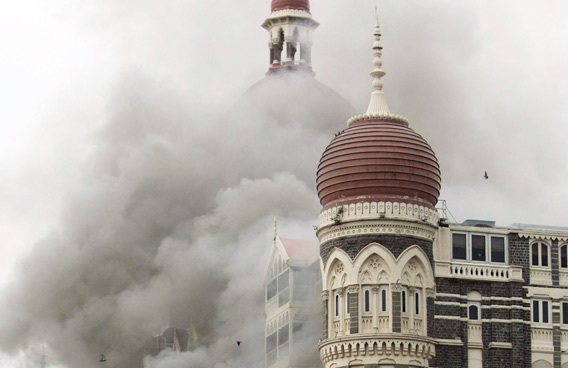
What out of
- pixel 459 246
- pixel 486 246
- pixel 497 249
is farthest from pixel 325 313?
pixel 497 249

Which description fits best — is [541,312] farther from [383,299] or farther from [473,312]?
[383,299]

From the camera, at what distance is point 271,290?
11169 cm

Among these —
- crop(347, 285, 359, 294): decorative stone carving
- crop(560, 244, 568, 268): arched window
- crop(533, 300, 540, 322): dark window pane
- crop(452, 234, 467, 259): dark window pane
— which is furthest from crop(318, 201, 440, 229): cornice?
crop(560, 244, 568, 268): arched window

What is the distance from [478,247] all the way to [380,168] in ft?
26.0

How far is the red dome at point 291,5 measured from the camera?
139m

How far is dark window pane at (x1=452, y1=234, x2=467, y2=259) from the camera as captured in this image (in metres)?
102

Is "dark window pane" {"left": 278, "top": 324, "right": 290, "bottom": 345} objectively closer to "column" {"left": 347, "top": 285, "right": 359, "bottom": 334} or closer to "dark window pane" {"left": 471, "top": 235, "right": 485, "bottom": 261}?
"column" {"left": 347, "top": 285, "right": 359, "bottom": 334}

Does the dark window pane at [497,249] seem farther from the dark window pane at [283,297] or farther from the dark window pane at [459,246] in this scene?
the dark window pane at [283,297]

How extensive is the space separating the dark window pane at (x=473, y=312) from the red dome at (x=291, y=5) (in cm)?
4503

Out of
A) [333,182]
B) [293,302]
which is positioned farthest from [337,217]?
[293,302]

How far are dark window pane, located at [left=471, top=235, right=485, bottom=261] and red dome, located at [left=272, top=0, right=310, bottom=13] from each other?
4240 centimetres

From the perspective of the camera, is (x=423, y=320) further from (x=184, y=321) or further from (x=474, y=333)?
(x=184, y=321)

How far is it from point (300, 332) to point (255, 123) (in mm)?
33237

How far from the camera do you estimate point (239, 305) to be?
119 meters
